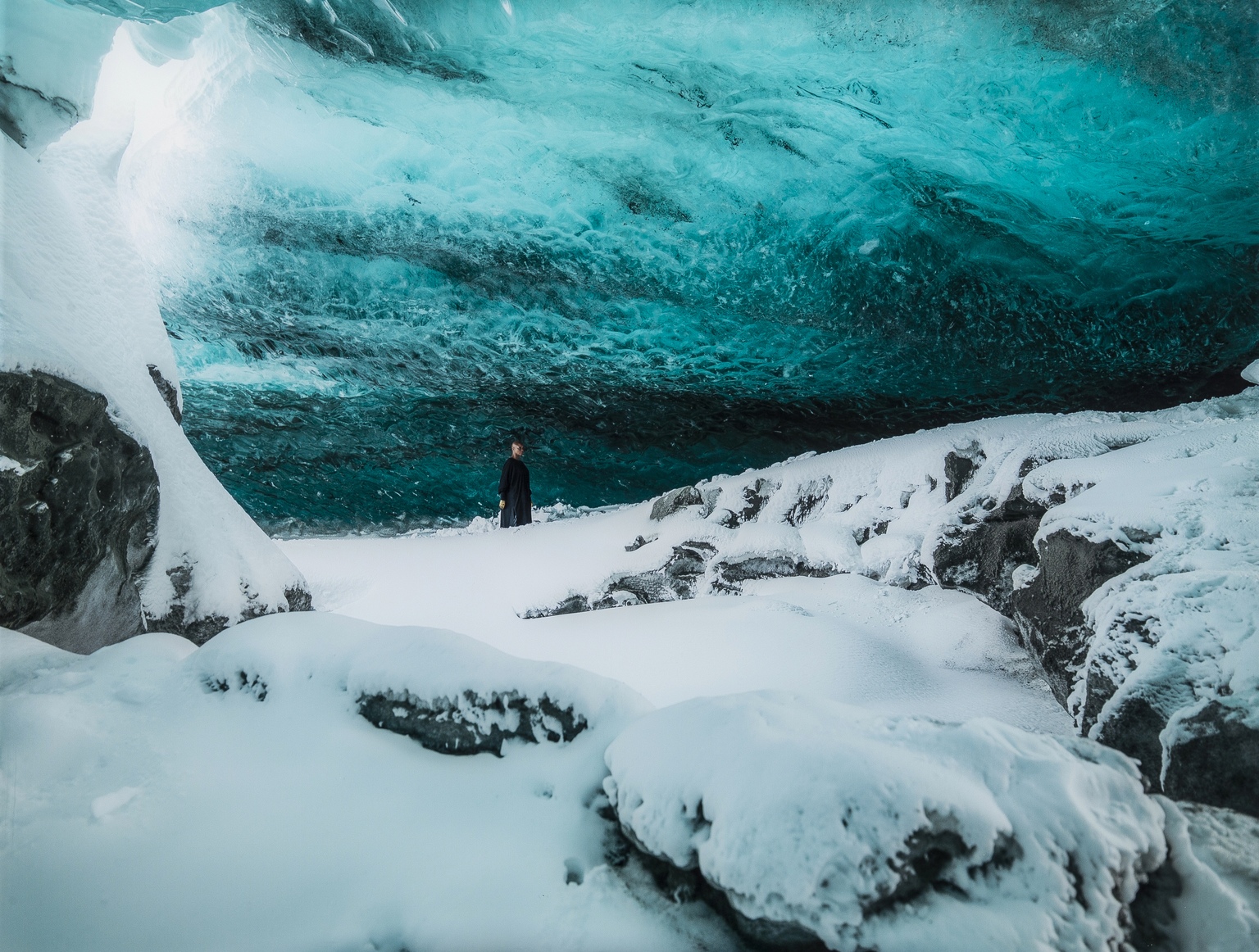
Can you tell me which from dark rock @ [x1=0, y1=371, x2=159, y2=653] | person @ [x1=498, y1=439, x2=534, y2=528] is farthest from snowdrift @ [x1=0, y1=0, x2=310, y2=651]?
person @ [x1=498, y1=439, x2=534, y2=528]

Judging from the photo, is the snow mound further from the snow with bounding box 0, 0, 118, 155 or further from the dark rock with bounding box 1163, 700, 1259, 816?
the snow with bounding box 0, 0, 118, 155

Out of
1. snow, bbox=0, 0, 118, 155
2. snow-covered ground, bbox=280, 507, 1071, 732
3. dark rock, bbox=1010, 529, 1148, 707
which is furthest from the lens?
snow-covered ground, bbox=280, 507, 1071, 732

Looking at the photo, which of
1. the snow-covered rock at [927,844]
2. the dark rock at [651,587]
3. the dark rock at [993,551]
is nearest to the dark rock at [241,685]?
the snow-covered rock at [927,844]

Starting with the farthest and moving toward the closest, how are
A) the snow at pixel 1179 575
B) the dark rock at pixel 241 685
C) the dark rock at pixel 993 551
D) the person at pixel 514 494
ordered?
the person at pixel 514 494 → the dark rock at pixel 993 551 → the snow at pixel 1179 575 → the dark rock at pixel 241 685

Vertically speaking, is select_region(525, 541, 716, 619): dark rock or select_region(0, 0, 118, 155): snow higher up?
select_region(0, 0, 118, 155): snow

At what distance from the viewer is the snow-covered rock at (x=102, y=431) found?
212cm

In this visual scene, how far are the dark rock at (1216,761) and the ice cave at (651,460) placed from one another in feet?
0.04

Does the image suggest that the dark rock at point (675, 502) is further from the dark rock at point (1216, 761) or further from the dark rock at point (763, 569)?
the dark rock at point (1216, 761)

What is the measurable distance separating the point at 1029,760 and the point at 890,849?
0.34 m

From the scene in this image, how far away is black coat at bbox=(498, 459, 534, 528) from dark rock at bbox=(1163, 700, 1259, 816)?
4.59m

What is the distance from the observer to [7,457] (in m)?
2.01

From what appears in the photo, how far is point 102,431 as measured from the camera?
7.91ft

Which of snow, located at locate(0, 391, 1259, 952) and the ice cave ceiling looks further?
the ice cave ceiling

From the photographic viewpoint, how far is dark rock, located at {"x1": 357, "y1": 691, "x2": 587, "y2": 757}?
1.50 m
